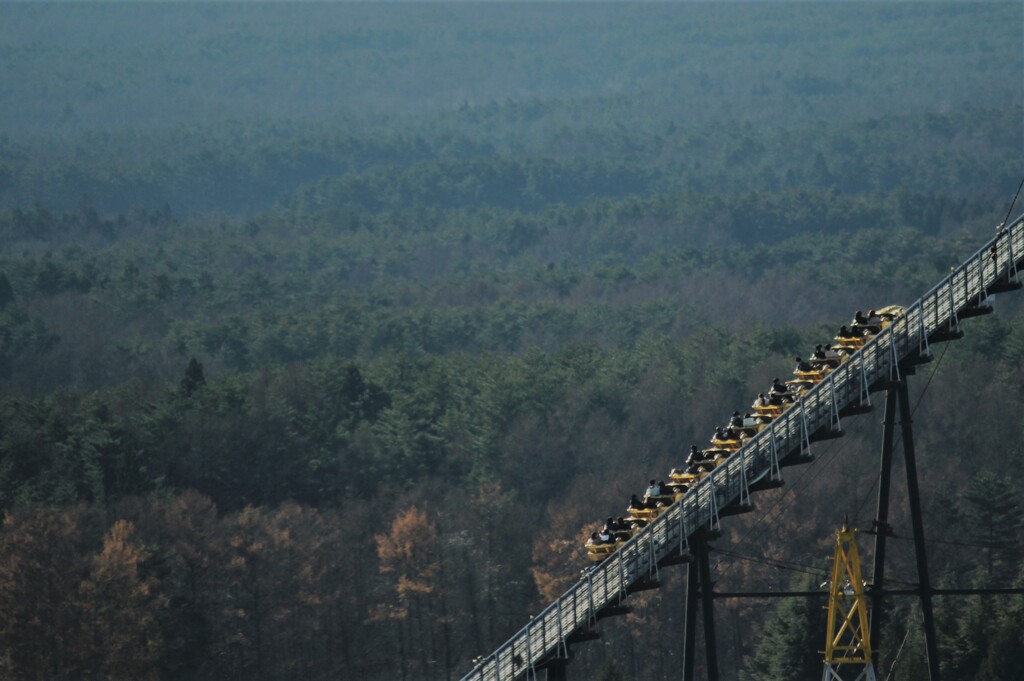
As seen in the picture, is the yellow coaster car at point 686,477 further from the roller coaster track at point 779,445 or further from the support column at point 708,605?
the support column at point 708,605

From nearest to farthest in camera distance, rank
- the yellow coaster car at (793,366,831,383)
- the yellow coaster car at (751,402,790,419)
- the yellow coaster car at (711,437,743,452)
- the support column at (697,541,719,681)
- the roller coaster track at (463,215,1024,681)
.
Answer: the roller coaster track at (463,215,1024,681), the support column at (697,541,719,681), the yellow coaster car at (711,437,743,452), the yellow coaster car at (751,402,790,419), the yellow coaster car at (793,366,831,383)

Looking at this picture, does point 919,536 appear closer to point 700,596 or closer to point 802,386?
point 802,386

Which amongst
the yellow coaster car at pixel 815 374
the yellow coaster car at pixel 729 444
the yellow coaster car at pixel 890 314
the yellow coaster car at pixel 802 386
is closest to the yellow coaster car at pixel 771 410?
the yellow coaster car at pixel 802 386

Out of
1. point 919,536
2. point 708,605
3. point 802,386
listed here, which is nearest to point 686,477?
point 708,605

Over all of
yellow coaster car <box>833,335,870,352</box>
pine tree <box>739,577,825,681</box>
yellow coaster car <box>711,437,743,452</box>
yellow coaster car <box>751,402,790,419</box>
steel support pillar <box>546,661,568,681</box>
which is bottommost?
pine tree <box>739,577,825,681</box>

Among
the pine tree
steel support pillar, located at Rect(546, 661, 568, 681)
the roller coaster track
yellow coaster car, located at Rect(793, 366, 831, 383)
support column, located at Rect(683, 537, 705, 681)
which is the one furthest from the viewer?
the pine tree

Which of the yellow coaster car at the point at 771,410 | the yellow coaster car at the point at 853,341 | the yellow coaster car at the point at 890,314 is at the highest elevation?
the yellow coaster car at the point at 890,314

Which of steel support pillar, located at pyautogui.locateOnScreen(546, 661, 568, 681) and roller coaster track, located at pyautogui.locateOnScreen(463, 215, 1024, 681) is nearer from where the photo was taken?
roller coaster track, located at pyautogui.locateOnScreen(463, 215, 1024, 681)

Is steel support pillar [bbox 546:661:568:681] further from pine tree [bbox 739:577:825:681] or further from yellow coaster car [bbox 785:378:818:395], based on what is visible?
pine tree [bbox 739:577:825:681]

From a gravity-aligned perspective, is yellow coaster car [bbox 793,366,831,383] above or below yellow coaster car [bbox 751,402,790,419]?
above

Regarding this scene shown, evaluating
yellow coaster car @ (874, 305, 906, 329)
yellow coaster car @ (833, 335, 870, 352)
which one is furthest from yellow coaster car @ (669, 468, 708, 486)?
→ yellow coaster car @ (874, 305, 906, 329)
